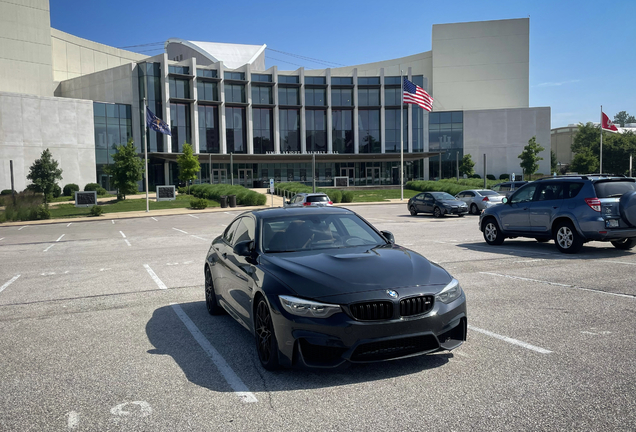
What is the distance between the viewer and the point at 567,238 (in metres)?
12.4

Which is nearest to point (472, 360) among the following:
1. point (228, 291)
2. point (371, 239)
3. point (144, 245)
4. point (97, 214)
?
point (371, 239)

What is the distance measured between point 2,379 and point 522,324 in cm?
551

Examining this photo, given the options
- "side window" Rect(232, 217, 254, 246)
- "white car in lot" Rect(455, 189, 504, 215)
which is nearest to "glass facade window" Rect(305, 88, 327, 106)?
"white car in lot" Rect(455, 189, 504, 215)

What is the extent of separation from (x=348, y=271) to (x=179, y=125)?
66.6 meters

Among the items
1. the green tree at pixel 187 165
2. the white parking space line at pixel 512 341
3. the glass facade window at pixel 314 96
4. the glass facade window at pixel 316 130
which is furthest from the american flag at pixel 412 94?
the white parking space line at pixel 512 341

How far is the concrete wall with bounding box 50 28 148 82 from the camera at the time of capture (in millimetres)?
73738

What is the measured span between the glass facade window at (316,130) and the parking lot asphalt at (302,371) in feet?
220

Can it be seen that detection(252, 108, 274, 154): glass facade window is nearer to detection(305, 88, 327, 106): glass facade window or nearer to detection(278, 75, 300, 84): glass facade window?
detection(278, 75, 300, 84): glass facade window

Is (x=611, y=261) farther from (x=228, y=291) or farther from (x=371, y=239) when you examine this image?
(x=228, y=291)

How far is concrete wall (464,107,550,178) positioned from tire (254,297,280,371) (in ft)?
264

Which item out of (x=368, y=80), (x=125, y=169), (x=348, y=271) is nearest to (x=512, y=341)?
(x=348, y=271)

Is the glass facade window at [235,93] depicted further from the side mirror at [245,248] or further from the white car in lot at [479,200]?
the side mirror at [245,248]

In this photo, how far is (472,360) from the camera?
506 centimetres

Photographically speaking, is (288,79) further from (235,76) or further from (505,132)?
(505,132)
